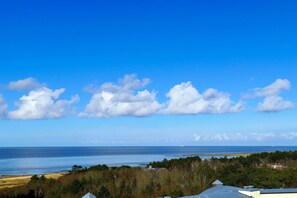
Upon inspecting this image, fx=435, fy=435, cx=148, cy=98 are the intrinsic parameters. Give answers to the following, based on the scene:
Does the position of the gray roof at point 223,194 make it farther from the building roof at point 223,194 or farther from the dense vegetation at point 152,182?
the dense vegetation at point 152,182

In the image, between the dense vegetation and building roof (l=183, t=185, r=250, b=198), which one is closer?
building roof (l=183, t=185, r=250, b=198)

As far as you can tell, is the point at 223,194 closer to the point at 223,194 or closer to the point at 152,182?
the point at 223,194

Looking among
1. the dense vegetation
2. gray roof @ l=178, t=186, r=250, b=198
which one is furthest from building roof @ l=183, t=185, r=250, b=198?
the dense vegetation

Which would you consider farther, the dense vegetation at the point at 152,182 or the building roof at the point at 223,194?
the dense vegetation at the point at 152,182

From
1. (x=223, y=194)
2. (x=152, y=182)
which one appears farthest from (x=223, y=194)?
(x=152, y=182)

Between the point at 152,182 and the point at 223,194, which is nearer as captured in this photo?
the point at 223,194

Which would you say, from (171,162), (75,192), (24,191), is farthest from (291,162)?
(24,191)

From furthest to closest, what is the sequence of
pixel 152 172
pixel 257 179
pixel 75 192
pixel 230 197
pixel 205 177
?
1. pixel 152 172
2. pixel 205 177
3. pixel 75 192
4. pixel 257 179
5. pixel 230 197

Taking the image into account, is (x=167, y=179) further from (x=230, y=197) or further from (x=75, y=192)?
(x=230, y=197)

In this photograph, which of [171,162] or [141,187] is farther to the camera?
[171,162]

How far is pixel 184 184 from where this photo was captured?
88.7ft

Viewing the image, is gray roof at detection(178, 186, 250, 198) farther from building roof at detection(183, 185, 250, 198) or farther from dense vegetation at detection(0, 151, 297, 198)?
dense vegetation at detection(0, 151, 297, 198)

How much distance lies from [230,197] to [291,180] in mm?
9832

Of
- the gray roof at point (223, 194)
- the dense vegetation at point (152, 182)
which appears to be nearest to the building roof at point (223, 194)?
the gray roof at point (223, 194)
